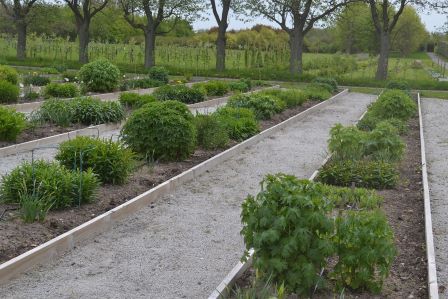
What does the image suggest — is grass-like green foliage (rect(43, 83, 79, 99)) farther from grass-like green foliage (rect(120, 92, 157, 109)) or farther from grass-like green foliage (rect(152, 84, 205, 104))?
grass-like green foliage (rect(152, 84, 205, 104))

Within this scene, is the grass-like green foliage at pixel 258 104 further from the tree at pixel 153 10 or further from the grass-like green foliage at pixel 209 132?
the tree at pixel 153 10

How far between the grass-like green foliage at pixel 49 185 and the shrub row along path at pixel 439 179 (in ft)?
12.2

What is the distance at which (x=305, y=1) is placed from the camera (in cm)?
3192

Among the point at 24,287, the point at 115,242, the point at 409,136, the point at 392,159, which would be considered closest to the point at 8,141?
the point at 115,242

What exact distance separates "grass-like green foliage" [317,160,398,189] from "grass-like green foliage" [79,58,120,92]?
10.9m

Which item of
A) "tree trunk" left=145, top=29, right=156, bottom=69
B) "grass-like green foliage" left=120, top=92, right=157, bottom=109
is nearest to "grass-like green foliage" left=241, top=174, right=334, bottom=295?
"grass-like green foliage" left=120, top=92, right=157, bottom=109

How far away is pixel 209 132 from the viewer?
1024 centimetres

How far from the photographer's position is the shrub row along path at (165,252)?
472cm

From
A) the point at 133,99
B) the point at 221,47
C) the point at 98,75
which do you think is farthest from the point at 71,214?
the point at 221,47

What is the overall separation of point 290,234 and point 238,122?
7864 millimetres

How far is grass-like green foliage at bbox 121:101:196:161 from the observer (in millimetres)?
8742

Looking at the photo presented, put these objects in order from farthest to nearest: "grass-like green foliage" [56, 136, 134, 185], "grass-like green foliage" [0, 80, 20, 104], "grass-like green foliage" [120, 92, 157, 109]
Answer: "grass-like green foliage" [120, 92, 157, 109] → "grass-like green foliage" [0, 80, 20, 104] → "grass-like green foliage" [56, 136, 134, 185]

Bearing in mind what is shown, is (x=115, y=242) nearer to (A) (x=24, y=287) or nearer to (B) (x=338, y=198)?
(A) (x=24, y=287)

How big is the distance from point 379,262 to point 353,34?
187ft
